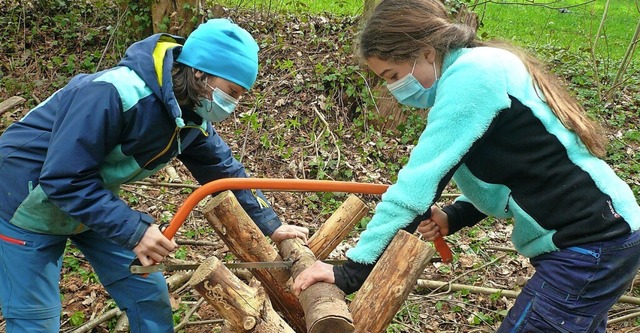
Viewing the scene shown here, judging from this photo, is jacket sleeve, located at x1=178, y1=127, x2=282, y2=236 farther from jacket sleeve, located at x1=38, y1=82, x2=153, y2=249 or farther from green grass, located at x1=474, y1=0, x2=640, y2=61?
green grass, located at x1=474, y1=0, x2=640, y2=61

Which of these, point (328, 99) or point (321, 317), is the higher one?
point (321, 317)

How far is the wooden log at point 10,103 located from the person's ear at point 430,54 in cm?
567

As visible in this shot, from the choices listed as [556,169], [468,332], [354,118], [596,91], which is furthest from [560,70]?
[556,169]

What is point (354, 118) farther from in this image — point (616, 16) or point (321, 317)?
point (616, 16)

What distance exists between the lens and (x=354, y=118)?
6.91m

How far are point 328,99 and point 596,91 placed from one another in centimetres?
376

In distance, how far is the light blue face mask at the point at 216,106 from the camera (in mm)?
2629

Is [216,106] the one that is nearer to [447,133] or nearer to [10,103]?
[447,133]

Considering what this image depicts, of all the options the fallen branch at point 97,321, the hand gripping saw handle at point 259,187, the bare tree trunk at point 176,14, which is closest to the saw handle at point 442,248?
the hand gripping saw handle at point 259,187

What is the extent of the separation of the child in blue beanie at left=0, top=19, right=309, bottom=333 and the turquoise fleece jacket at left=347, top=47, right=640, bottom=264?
979mm

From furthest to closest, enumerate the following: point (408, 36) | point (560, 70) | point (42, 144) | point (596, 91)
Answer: point (560, 70)
point (596, 91)
point (42, 144)
point (408, 36)

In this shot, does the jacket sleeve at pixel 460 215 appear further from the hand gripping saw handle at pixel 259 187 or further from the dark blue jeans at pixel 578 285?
the dark blue jeans at pixel 578 285

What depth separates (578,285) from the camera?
2129mm

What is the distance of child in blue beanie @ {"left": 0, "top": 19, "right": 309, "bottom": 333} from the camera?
2.37 meters
